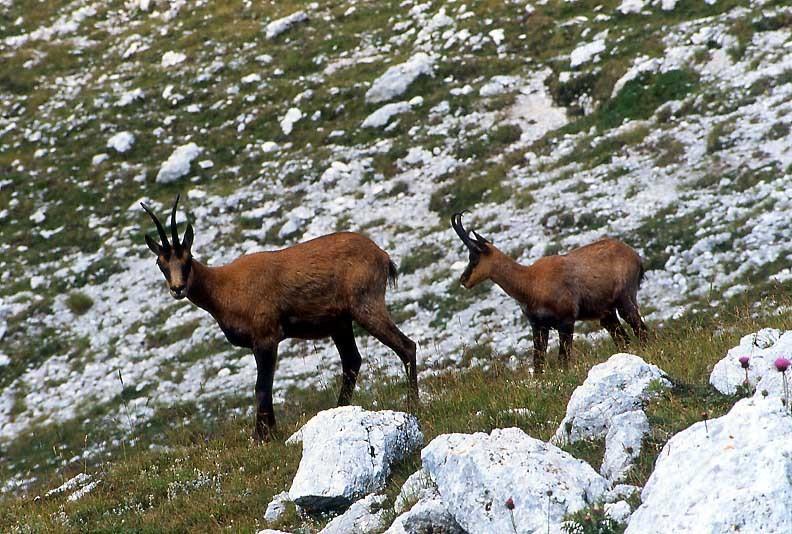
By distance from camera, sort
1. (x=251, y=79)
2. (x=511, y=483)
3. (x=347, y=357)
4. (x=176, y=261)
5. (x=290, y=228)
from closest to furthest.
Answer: (x=511, y=483) → (x=176, y=261) → (x=347, y=357) → (x=290, y=228) → (x=251, y=79)

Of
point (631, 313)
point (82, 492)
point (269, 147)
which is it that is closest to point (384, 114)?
point (269, 147)

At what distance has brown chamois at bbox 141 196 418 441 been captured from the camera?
10.2 meters

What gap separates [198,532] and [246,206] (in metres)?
15.5

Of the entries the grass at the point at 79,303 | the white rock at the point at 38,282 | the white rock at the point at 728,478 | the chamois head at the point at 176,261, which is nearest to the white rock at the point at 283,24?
the white rock at the point at 38,282

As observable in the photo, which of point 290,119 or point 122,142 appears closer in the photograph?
point 290,119

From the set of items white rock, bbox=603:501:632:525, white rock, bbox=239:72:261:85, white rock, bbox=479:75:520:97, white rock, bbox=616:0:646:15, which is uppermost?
white rock, bbox=603:501:632:525

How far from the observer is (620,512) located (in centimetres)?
496

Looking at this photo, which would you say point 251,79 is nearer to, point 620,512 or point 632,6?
point 632,6

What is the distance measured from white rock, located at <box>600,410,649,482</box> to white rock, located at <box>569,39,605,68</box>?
18.5 meters

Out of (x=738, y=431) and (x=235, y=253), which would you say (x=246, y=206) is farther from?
(x=738, y=431)

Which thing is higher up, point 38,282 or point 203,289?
point 203,289

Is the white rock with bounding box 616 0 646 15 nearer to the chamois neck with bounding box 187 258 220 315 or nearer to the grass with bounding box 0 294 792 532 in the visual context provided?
the grass with bounding box 0 294 792 532

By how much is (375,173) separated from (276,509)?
15.4 meters

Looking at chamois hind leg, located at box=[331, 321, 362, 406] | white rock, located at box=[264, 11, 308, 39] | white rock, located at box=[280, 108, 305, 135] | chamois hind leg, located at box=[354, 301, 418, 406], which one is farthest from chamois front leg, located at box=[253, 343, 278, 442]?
white rock, located at box=[264, 11, 308, 39]
